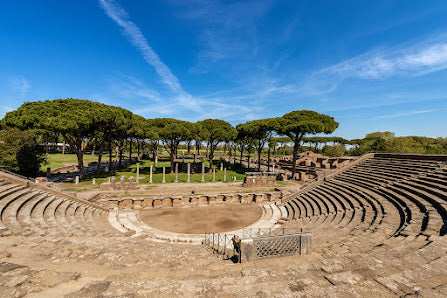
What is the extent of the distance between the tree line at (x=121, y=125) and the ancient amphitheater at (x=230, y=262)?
10.6 metres

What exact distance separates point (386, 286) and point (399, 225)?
7.00m

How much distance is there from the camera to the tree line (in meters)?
21.1

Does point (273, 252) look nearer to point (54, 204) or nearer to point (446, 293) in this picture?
point (446, 293)

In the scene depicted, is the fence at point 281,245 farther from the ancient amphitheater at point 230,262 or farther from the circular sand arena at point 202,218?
the circular sand arena at point 202,218

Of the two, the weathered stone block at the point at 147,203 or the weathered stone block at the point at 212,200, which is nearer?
the weathered stone block at the point at 147,203

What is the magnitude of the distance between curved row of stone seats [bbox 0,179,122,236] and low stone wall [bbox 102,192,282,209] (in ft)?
5.26

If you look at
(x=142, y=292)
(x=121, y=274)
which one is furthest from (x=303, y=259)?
(x=121, y=274)

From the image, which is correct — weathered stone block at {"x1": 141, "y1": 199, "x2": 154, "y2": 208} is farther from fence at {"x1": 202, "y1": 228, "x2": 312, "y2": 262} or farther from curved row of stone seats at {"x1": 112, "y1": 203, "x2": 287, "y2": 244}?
fence at {"x1": 202, "y1": 228, "x2": 312, "y2": 262}

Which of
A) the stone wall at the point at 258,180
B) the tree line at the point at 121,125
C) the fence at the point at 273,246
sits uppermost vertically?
the tree line at the point at 121,125

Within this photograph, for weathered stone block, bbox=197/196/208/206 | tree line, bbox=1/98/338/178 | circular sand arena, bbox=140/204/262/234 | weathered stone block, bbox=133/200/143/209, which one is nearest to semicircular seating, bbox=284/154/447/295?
circular sand arena, bbox=140/204/262/234

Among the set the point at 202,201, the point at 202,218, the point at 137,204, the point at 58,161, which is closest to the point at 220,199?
the point at 202,201

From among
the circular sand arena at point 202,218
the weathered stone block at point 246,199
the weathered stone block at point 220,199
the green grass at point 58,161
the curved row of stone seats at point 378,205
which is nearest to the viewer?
the curved row of stone seats at point 378,205

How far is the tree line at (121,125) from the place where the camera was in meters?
21.1

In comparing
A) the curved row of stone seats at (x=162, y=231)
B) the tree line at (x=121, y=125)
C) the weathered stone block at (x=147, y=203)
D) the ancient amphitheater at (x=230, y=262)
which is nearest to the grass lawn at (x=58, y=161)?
the tree line at (x=121, y=125)
